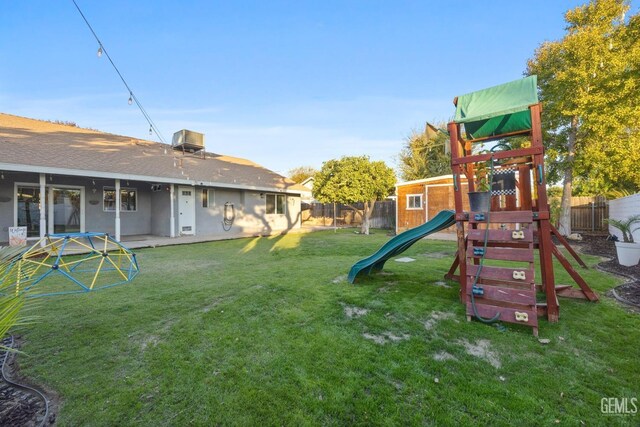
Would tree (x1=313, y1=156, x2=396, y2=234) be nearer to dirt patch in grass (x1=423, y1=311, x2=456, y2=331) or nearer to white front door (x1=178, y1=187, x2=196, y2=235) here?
white front door (x1=178, y1=187, x2=196, y2=235)

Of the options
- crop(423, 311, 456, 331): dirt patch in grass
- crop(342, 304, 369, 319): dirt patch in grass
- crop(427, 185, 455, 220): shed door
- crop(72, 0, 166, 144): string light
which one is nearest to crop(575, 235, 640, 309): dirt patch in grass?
crop(423, 311, 456, 331): dirt patch in grass

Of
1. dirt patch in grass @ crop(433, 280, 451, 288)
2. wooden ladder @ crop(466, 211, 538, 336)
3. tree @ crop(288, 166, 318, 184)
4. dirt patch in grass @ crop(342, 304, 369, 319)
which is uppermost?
tree @ crop(288, 166, 318, 184)

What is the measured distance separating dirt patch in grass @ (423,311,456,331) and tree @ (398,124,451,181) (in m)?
18.3

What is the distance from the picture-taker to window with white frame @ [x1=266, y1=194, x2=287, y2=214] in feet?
53.2

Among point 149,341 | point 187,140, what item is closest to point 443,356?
point 149,341

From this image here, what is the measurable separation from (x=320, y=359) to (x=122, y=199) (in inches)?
495

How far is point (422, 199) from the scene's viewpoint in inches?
573

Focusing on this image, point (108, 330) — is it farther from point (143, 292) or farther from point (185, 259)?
point (185, 259)

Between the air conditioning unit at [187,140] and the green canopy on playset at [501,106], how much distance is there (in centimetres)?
1424

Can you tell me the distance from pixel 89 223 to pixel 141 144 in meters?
5.08

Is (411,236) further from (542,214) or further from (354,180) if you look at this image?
(354,180)

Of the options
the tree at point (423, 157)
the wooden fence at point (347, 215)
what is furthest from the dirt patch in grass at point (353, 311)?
the tree at point (423, 157)

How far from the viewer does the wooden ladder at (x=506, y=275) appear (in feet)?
10.3

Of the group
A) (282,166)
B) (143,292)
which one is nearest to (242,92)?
(143,292)
